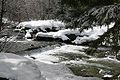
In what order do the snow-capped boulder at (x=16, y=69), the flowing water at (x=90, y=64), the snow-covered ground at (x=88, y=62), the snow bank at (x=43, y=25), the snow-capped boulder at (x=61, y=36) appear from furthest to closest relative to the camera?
the snow bank at (x=43, y=25)
the snow-capped boulder at (x=61, y=36)
the snow-covered ground at (x=88, y=62)
the flowing water at (x=90, y=64)
the snow-capped boulder at (x=16, y=69)

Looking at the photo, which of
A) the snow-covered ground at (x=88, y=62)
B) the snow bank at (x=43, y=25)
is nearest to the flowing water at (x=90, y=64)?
the snow-covered ground at (x=88, y=62)

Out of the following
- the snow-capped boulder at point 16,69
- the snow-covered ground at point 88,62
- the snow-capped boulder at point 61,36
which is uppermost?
the snow-capped boulder at point 16,69

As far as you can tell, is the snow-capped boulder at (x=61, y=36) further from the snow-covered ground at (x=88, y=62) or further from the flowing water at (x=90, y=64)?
the snow-covered ground at (x=88, y=62)

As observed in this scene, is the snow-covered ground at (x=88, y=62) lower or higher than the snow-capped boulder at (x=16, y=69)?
lower

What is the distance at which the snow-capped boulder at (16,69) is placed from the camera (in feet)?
17.1

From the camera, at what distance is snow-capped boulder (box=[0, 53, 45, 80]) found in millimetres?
5219

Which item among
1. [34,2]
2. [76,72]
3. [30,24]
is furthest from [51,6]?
[76,72]

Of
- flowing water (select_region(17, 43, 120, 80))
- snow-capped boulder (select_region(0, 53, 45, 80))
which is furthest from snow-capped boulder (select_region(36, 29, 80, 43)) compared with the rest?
snow-capped boulder (select_region(0, 53, 45, 80))

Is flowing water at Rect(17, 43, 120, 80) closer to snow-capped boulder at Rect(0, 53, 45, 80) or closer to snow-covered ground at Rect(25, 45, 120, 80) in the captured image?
snow-covered ground at Rect(25, 45, 120, 80)

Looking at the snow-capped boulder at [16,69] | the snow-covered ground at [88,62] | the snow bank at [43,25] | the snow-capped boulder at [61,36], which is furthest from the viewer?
the snow bank at [43,25]

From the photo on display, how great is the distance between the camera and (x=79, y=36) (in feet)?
88.5

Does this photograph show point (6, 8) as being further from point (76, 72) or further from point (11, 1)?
point (76, 72)

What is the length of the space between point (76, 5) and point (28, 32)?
23155mm

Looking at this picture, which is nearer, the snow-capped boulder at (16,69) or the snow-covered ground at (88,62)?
the snow-capped boulder at (16,69)
